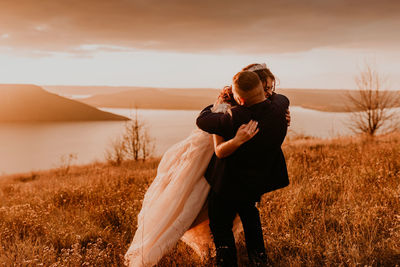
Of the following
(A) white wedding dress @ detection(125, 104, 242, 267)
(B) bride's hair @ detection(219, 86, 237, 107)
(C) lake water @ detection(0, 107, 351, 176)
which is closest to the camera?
(B) bride's hair @ detection(219, 86, 237, 107)

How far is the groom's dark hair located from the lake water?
128 centimetres

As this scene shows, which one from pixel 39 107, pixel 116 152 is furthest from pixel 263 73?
pixel 39 107

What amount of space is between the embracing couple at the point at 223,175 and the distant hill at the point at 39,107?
4225 inches

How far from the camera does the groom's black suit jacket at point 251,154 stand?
237 centimetres

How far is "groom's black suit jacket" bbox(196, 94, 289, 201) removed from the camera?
237cm

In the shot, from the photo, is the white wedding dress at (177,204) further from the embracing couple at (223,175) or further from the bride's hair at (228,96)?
the bride's hair at (228,96)

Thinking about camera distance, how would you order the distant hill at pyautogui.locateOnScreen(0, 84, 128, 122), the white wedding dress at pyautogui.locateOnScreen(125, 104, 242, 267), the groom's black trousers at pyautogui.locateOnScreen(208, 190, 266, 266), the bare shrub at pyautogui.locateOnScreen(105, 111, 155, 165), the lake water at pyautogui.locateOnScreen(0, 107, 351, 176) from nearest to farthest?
the groom's black trousers at pyautogui.locateOnScreen(208, 190, 266, 266) → the white wedding dress at pyautogui.locateOnScreen(125, 104, 242, 267) → the lake water at pyautogui.locateOnScreen(0, 107, 351, 176) → the bare shrub at pyautogui.locateOnScreen(105, 111, 155, 165) → the distant hill at pyautogui.locateOnScreen(0, 84, 128, 122)

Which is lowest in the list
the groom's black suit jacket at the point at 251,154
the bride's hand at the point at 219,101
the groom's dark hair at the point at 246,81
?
the groom's black suit jacket at the point at 251,154

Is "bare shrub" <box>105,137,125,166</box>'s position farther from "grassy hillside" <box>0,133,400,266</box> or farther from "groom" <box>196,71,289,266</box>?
"groom" <box>196,71,289,266</box>

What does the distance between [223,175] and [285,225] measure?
177 cm

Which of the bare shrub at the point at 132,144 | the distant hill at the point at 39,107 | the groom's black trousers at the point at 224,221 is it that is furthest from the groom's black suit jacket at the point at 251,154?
the distant hill at the point at 39,107

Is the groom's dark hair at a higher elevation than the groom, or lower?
higher

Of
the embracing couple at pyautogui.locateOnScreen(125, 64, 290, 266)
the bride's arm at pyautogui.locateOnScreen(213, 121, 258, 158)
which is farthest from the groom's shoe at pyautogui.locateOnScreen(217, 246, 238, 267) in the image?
the bride's arm at pyautogui.locateOnScreen(213, 121, 258, 158)

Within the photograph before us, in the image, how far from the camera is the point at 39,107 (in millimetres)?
109500
